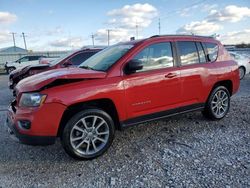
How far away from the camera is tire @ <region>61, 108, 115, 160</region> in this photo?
353cm

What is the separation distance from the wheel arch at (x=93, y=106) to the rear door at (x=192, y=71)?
1.39 meters

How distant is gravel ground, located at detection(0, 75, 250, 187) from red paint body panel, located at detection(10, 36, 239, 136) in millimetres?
533

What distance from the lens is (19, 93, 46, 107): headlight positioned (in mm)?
3344

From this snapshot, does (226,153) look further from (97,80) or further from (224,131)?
(97,80)

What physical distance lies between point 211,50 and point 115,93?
2530 mm

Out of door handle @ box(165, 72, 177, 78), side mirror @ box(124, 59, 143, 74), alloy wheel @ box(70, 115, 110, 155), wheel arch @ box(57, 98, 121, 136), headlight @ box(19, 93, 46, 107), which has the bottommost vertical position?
alloy wheel @ box(70, 115, 110, 155)

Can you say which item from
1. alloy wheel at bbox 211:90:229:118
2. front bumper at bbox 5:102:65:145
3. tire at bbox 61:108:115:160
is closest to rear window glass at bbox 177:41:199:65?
alloy wheel at bbox 211:90:229:118

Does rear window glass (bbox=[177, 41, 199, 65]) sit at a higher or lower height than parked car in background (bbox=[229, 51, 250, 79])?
higher

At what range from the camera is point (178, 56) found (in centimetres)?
455

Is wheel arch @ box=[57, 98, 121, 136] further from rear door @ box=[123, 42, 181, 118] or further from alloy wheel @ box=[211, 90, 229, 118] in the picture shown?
alloy wheel @ box=[211, 90, 229, 118]

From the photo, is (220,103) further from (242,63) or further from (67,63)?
(242,63)

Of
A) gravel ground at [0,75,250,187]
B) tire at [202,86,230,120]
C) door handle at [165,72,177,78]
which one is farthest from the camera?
tire at [202,86,230,120]

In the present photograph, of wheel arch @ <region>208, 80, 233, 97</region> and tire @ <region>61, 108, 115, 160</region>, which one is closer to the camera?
tire @ <region>61, 108, 115, 160</region>

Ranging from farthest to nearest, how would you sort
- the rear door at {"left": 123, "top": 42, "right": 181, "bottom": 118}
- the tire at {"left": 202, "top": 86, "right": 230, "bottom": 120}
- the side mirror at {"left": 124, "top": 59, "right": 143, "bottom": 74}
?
the tire at {"left": 202, "top": 86, "right": 230, "bottom": 120} → the rear door at {"left": 123, "top": 42, "right": 181, "bottom": 118} → the side mirror at {"left": 124, "top": 59, "right": 143, "bottom": 74}
